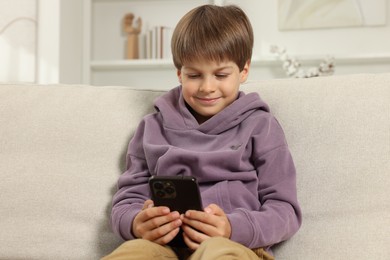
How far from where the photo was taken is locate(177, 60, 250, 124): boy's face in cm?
143

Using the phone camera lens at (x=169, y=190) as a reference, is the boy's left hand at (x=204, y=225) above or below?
below

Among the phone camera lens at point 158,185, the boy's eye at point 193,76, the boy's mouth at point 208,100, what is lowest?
the phone camera lens at point 158,185

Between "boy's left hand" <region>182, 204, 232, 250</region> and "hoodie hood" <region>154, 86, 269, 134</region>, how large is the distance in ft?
0.88

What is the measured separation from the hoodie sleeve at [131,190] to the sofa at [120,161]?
3.6 inches

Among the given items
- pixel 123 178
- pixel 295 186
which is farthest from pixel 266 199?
pixel 123 178

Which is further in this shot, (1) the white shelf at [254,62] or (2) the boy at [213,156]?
(1) the white shelf at [254,62]

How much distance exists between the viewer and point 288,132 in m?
1.49

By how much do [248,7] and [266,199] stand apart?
2667 millimetres

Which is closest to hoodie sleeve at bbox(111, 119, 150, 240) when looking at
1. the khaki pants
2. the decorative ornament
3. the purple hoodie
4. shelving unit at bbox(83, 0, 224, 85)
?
the purple hoodie

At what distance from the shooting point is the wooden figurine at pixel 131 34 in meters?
4.00

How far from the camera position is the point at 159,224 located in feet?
4.01

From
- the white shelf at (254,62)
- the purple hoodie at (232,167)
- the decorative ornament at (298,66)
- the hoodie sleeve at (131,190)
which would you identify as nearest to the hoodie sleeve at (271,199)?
the purple hoodie at (232,167)

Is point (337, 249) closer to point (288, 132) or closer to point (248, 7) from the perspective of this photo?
point (288, 132)

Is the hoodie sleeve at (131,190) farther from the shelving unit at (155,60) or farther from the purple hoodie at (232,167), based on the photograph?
the shelving unit at (155,60)
